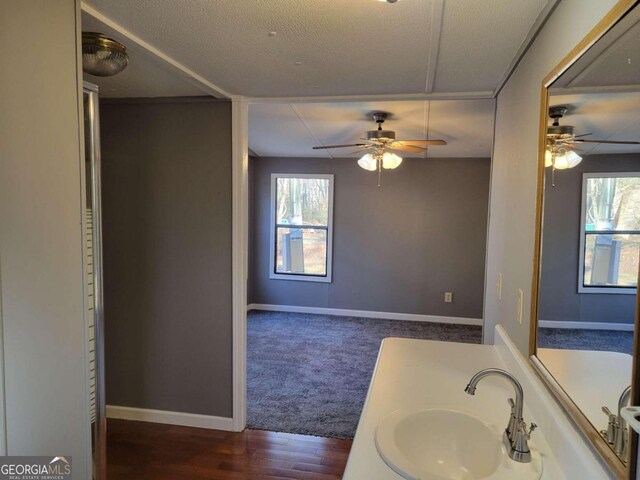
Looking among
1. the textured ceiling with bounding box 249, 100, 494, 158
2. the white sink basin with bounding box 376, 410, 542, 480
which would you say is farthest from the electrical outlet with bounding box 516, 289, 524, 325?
the textured ceiling with bounding box 249, 100, 494, 158

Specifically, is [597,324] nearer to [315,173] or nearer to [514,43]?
[514,43]

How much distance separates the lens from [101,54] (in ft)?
5.85

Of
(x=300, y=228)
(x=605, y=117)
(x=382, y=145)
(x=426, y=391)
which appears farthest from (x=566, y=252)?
(x=300, y=228)

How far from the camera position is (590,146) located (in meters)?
1.12

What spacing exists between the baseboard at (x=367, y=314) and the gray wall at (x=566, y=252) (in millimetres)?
4483

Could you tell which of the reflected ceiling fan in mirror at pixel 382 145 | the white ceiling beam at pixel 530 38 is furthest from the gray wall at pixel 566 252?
the reflected ceiling fan in mirror at pixel 382 145

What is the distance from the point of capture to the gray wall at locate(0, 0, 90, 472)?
1.12 metres

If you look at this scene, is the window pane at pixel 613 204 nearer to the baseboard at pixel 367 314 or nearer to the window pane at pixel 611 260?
the window pane at pixel 611 260

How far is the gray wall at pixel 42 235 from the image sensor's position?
112 centimetres

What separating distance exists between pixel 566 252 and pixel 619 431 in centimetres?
55

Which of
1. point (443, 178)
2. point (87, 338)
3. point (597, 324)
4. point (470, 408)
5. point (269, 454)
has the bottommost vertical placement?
point (269, 454)

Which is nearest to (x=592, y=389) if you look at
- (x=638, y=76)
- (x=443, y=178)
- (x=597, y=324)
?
(x=597, y=324)

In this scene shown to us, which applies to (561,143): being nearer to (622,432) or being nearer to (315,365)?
(622,432)

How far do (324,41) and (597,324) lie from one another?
141cm
